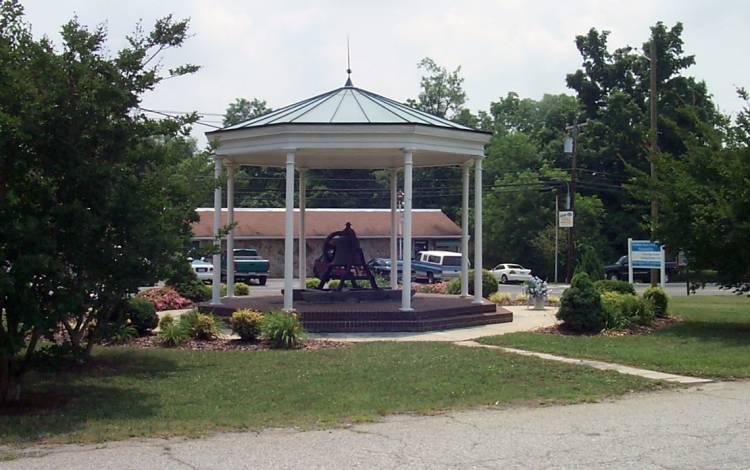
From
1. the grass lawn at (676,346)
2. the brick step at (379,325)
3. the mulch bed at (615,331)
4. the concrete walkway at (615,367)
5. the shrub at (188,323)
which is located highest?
the shrub at (188,323)

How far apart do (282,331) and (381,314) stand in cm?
355

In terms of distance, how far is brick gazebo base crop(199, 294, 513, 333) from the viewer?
58.4 feet

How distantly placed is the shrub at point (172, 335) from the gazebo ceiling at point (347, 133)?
441 centimetres

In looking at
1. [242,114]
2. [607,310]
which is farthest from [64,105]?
[242,114]

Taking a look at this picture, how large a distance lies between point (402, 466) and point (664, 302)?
15.1 m

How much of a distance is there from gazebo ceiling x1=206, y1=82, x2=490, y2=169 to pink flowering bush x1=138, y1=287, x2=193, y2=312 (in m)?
4.57

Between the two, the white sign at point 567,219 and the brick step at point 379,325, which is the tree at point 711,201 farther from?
the white sign at point 567,219

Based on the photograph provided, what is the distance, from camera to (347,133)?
18.4 m

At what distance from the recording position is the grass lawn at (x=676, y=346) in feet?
42.5

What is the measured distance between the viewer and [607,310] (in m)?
18.2

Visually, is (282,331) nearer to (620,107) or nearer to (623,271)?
(623,271)

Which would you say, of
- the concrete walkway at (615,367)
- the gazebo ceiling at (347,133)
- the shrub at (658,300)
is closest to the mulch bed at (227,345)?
the concrete walkway at (615,367)

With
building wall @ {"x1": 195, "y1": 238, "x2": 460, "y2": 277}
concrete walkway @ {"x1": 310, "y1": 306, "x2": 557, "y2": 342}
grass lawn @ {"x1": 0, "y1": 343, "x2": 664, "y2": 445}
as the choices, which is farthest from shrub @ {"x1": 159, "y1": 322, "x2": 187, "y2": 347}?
building wall @ {"x1": 195, "y1": 238, "x2": 460, "y2": 277}

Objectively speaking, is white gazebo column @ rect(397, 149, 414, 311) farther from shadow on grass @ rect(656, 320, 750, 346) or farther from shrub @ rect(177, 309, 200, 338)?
shadow on grass @ rect(656, 320, 750, 346)
